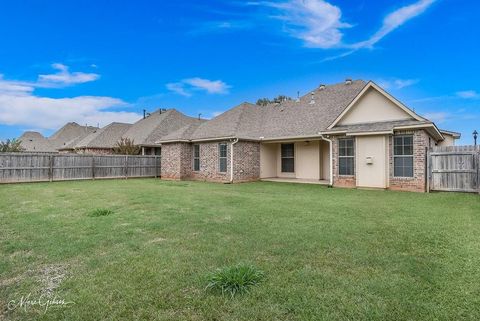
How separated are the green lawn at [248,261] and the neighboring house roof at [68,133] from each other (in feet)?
118

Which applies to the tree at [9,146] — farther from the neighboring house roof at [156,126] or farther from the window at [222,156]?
the window at [222,156]

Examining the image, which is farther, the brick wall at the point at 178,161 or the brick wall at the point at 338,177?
the brick wall at the point at 178,161

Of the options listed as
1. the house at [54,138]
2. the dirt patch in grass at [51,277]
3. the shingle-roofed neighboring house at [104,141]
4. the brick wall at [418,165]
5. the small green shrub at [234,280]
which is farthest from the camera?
the house at [54,138]

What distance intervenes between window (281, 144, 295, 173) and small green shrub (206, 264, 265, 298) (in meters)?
15.7

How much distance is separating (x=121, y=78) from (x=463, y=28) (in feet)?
72.5

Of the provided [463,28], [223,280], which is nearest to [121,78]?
[463,28]

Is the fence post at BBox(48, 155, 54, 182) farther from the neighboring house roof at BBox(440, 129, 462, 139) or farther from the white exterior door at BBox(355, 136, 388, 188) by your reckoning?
the neighboring house roof at BBox(440, 129, 462, 139)

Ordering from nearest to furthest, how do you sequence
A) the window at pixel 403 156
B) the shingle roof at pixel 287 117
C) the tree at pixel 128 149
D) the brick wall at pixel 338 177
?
1. the window at pixel 403 156
2. the brick wall at pixel 338 177
3. the shingle roof at pixel 287 117
4. the tree at pixel 128 149

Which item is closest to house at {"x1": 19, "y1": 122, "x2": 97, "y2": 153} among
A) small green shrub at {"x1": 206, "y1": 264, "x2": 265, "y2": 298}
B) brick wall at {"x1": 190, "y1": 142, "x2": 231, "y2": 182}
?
brick wall at {"x1": 190, "y1": 142, "x2": 231, "y2": 182}

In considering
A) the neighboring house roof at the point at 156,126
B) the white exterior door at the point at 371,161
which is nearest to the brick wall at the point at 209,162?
the neighboring house roof at the point at 156,126

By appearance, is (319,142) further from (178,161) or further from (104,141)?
(104,141)

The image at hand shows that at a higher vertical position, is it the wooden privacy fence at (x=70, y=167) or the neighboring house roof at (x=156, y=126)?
the neighboring house roof at (x=156, y=126)

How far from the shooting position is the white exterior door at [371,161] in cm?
1325

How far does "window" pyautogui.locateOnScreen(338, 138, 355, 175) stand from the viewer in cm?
1427
